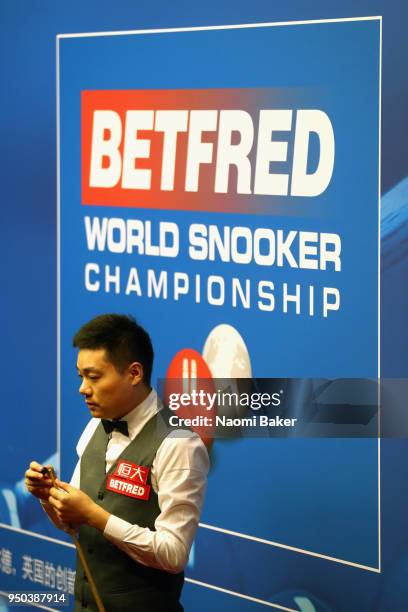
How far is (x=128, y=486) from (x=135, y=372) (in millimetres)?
279

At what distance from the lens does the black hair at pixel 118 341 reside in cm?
281

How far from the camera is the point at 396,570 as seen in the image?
10.6 feet

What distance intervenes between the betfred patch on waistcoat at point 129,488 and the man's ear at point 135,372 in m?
0.24

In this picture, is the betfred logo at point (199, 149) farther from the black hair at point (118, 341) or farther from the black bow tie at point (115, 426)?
the black bow tie at point (115, 426)

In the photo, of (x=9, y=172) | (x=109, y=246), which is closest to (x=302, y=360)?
(x=109, y=246)

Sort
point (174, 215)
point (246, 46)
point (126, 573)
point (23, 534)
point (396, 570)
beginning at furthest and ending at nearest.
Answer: point (23, 534), point (174, 215), point (246, 46), point (396, 570), point (126, 573)

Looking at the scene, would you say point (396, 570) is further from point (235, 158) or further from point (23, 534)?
point (23, 534)

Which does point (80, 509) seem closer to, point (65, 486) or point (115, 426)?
point (65, 486)

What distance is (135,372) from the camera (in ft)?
9.24

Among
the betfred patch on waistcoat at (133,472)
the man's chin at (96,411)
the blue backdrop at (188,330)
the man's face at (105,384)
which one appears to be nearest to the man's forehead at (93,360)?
the man's face at (105,384)

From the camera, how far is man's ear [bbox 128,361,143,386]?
281 centimetres

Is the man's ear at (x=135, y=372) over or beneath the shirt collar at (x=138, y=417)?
over

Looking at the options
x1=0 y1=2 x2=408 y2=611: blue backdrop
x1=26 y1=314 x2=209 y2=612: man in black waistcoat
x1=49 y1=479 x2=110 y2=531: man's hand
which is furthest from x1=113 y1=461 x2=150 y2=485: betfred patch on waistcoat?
x1=0 y1=2 x2=408 y2=611: blue backdrop

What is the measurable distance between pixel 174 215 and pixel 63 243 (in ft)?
1.90
